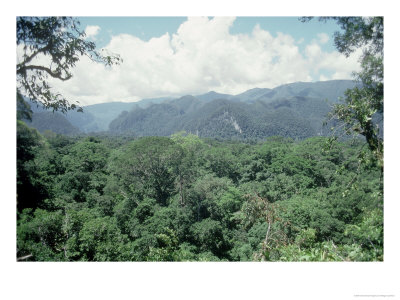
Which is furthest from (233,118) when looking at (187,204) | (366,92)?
(366,92)

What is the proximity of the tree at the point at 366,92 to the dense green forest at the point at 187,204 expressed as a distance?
28 cm

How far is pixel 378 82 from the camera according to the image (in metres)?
3.27

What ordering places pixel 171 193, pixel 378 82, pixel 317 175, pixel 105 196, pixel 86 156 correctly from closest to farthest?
pixel 378 82, pixel 105 196, pixel 171 193, pixel 86 156, pixel 317 175

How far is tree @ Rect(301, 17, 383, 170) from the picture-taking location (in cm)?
314

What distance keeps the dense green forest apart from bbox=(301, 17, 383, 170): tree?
0.28m

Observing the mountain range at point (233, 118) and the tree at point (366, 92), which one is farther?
the mountain range at point (233, 118)

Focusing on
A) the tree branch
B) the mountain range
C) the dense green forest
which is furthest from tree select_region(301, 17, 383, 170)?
the mountain range

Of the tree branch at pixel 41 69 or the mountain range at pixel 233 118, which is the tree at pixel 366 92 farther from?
the mountain range at pixel 233 118

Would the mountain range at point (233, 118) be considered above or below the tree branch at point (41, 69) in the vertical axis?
above

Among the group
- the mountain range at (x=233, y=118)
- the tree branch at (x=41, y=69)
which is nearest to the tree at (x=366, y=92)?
the tree branch at (x=41, y=69)

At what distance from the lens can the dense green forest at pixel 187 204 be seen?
10.8 ft
